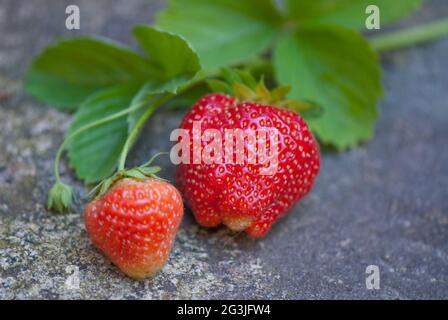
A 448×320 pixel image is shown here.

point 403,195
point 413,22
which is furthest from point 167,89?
point 413,22

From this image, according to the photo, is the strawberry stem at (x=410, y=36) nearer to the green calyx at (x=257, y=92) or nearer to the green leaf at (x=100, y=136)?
the green calyx at (x=257, y=92)

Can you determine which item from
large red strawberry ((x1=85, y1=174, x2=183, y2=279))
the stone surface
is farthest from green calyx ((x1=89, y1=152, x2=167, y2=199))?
the stone surface

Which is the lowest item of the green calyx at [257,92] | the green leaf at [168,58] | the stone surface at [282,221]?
the stone surface at [282,221]

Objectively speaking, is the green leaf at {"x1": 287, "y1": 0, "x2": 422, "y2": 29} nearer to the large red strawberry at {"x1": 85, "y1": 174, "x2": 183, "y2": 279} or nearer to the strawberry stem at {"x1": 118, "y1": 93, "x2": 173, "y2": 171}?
the strawberry stem at {"x1": 118, "y1": 93, "x2": 173, "y2": 171}

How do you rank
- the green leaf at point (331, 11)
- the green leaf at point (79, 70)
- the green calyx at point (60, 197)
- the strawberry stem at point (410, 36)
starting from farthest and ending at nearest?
the strawberry stem at point (410, 36), the green leaf at point (331, 11), the green leaf at point (79, 70), the green calyx at point (60, 197)

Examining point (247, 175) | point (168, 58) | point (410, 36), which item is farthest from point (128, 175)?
point (410, 36)

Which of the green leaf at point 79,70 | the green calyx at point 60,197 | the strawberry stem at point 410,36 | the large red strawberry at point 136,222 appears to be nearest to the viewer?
the large red strawberry at point 136,222

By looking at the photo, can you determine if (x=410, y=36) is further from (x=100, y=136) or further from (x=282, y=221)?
(x=100, y=136)

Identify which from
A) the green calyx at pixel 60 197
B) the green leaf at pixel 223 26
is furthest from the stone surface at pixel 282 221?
the green leaf at pixel 223 26
